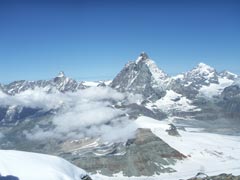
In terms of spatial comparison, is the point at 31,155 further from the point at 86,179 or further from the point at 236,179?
the point at 236,179

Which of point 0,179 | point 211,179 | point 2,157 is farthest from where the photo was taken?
point 211,179

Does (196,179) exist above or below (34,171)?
below

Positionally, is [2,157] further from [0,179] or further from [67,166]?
[67,166]

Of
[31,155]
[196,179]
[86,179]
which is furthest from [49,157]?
[196,179]

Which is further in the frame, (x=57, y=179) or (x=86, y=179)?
(x=86, y=179)

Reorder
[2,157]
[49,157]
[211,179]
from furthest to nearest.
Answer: [211,179] → [49,157] → [2,157]

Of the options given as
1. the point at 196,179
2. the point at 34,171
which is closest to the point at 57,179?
the point at 34,171

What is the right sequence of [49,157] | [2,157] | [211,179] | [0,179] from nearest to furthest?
[0,179] → [2,157] → [49,157] → [211,179]
